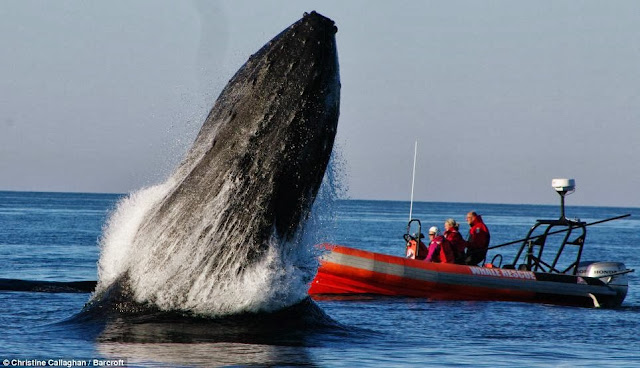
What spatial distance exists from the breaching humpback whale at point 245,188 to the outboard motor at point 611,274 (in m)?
12.9

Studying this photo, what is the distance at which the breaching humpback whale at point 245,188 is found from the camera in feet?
26.4

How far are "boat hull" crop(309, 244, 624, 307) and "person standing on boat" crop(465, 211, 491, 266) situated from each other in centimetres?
71

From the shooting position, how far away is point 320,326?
9664mm

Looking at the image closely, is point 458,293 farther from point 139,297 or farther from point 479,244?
point 139,297

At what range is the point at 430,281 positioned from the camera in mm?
19141

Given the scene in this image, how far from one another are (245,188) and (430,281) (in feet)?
37.5

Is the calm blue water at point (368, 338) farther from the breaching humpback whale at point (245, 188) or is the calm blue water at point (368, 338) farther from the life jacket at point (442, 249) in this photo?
the life jacket at point (442, 249)

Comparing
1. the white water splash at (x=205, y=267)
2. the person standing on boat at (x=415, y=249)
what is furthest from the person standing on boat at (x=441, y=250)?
the white water splash at (x=205, y=267)

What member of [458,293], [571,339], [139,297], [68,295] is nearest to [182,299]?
[139,297]

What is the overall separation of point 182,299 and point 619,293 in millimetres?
13360

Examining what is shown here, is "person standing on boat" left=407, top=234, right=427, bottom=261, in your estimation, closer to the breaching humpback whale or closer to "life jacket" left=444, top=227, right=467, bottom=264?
"life jacket" left=444, top=227, right=467, bottom=264

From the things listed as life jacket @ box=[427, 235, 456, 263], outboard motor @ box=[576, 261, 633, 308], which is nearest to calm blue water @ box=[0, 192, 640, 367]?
outboard motor @ box=[576, 261, 633, 308]

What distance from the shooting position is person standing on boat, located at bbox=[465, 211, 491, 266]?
1962cm

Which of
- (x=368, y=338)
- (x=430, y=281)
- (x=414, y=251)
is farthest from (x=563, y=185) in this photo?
(x=368, y=338)
